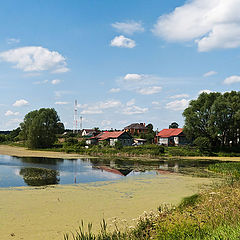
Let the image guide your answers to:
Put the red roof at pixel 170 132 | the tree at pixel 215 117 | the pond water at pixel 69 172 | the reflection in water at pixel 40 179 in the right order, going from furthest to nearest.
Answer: the red roof at pixel 170 132
the tree at pixel 215 117
the pond water at pixel 69 172
the reflection in water at pixel 40 179

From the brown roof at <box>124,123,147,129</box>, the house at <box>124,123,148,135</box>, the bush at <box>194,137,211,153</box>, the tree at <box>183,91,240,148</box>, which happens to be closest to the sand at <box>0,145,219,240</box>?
the bush at <box>194,137,211,153</box>

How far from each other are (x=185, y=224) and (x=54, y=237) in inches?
154

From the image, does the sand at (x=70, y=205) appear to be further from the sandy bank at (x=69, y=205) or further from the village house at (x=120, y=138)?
the village house at (x=120, y=138)

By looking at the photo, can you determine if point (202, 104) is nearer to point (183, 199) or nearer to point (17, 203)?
point (183, 199)

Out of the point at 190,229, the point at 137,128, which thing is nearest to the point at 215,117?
the point at 190,229

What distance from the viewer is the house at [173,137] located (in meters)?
67.2

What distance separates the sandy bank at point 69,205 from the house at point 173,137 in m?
51.1

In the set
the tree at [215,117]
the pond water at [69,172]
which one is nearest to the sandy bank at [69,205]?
the pond water at [69,172]

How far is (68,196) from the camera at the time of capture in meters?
13.5

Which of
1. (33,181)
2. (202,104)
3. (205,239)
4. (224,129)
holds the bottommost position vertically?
(33,181)

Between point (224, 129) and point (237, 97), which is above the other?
point (237, 97)

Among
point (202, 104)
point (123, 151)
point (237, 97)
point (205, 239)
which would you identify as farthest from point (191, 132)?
point (205, 239)

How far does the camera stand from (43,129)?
65.0 meters

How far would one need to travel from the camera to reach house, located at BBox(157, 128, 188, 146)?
67.2m
